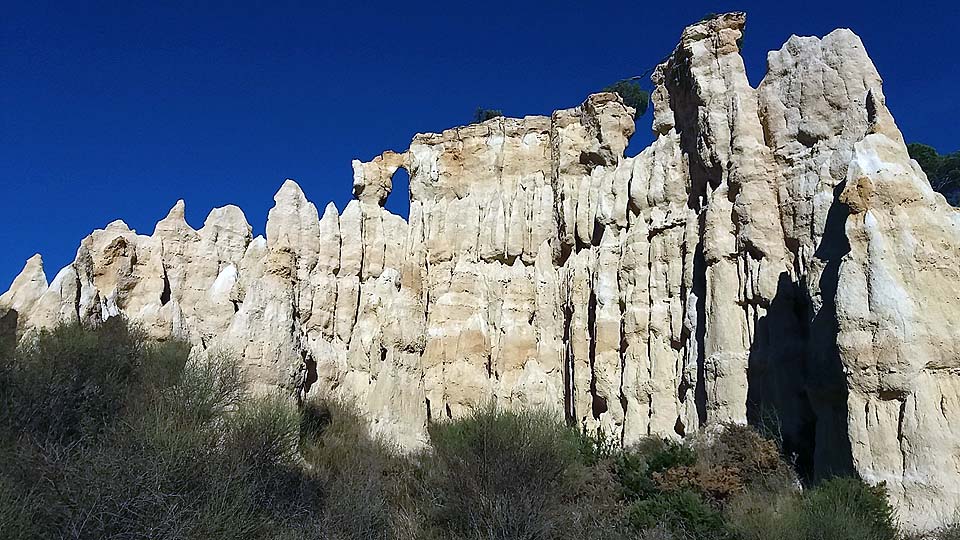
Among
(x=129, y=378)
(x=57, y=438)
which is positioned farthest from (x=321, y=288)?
(x=57, y=438)

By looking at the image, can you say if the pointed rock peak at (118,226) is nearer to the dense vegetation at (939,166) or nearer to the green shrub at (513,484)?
the green shrub at (513,484)

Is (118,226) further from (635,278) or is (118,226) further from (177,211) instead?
(635,278)

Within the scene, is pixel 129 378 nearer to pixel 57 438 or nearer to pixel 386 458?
pixel 57 438

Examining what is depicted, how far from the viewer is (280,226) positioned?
22.5 metres

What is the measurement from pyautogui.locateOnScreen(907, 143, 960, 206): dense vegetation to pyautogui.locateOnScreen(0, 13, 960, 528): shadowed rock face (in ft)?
35.4

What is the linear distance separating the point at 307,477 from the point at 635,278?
10872 mm

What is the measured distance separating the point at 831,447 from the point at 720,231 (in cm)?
631

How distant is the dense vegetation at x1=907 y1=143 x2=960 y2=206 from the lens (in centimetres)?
2491

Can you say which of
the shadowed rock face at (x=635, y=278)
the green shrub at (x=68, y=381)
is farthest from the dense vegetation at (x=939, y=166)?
the green shrub at (x=68, y=381)

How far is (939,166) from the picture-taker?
25.1 metres

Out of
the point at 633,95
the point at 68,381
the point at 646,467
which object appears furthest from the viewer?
the point at 633,95

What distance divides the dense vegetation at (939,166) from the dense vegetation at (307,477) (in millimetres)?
16884

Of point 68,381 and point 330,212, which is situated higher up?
point 330,212

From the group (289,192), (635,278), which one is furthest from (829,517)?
(289,192)
